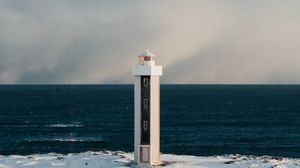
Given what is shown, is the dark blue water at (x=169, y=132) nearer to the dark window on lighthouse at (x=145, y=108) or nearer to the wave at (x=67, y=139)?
the wave at (x=67, y=139)

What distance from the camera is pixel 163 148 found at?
96500 mm

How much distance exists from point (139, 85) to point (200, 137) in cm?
5559

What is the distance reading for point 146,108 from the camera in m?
57.6

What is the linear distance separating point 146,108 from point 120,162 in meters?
7.00

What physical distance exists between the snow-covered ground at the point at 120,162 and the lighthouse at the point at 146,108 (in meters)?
1.91

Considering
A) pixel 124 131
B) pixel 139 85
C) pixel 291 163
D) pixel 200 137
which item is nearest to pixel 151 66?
A: pixel 139 85

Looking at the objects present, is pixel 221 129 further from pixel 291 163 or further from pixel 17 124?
pixel 291 163

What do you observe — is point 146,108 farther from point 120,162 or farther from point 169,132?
point 169,132

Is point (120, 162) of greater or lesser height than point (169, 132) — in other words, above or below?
above

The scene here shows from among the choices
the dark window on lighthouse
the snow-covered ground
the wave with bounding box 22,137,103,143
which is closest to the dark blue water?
the wave with bounding box 22,137,103,143

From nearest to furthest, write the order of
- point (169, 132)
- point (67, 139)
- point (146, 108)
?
point (146, 108)
point (67, 139)
point (169, 132)

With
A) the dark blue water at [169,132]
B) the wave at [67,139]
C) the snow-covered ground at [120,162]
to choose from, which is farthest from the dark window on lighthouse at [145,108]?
the wave at [67,139]

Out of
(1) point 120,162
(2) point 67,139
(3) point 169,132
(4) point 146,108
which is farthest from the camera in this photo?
(3) point 169,132

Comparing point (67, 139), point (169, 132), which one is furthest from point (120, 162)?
point (169, 132)
